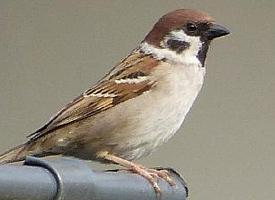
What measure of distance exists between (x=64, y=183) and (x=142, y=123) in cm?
132

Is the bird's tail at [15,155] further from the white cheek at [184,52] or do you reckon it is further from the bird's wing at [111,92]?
the white cheek at [184,52]

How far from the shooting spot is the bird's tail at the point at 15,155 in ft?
8.31

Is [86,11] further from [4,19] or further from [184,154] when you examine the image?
[184,154]

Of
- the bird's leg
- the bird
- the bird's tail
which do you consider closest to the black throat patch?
the bird

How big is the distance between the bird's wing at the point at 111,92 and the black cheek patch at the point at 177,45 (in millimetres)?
70

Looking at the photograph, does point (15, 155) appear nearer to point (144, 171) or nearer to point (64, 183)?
point (144, 171)

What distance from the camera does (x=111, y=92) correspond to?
279 cm

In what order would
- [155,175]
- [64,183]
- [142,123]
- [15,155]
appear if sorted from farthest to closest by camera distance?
[142,123] < [15,155] < [155,175] < [64,183]

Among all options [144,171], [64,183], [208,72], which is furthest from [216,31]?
[64,183]

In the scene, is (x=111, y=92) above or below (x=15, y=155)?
above

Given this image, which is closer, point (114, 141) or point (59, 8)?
point (114, 141)

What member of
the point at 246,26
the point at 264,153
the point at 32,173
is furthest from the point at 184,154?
the point at 32,173

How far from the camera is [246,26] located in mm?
3795

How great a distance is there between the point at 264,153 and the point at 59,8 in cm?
91
